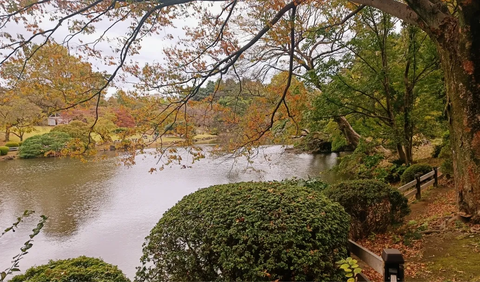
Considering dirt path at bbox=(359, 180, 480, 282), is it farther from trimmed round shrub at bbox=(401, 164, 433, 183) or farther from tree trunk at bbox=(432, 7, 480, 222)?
trimmed round shrub at bbox=(401, 164, 433, 183)

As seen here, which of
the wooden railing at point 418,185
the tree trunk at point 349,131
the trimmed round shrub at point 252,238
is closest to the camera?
the trimmed round shrub at point 252,238

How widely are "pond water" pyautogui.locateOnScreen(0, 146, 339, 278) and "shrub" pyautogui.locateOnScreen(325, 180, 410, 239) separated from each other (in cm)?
284

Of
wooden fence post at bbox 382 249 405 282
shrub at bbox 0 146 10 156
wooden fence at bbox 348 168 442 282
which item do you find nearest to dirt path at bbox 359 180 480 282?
wooden fence at bbox 348 168 442 282

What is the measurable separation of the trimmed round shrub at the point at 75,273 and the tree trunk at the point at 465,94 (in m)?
4.14

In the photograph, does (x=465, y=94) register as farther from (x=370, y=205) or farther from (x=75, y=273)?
(x=75, y=273)

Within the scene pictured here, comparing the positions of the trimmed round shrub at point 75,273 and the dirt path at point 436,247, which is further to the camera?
the dirt path at point 436,247

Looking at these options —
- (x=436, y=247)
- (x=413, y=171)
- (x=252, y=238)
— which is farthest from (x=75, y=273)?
(x=413, y=171)

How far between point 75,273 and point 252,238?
4.81 feet

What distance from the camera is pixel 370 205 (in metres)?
3.91

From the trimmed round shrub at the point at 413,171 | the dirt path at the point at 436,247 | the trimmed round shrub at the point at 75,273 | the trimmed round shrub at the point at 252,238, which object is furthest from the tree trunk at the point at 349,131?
the trimmed round shrub at the point at 75,273

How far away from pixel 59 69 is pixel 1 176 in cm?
1439

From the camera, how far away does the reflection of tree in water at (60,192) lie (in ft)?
27.2

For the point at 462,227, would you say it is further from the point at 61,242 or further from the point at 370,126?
the point at 61,242

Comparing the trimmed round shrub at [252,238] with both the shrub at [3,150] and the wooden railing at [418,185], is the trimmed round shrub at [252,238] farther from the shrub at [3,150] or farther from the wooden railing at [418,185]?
the shrub at [3,150]
